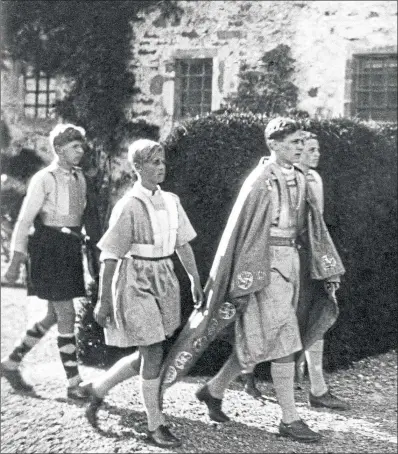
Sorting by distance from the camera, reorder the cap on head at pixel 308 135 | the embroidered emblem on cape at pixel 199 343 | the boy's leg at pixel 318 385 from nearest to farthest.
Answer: the embroidered emblem on cape at pixel 199 343 < the cap on head at pixel 308 135 < the boy's leg at pixel 318 385

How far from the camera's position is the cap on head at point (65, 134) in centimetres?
393

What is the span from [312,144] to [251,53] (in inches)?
23.9

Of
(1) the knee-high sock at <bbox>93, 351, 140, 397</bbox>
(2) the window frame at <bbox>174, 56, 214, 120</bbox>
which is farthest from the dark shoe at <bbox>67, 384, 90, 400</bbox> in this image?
(2) the window frame at <bbox>174, 56, 214, 120</bbox>

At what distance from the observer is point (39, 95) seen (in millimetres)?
4215

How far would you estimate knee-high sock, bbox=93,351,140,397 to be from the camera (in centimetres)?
388

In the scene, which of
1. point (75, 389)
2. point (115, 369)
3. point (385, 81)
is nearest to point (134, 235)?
point (115, 369)

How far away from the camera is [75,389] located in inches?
165

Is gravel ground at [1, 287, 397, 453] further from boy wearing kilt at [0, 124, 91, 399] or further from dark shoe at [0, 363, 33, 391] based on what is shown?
boy wearing kilt at [0, 124, 91, 399]

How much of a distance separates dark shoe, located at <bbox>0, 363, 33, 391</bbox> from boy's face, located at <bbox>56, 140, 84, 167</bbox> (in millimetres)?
1173

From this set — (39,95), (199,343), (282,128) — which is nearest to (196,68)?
(282,128)

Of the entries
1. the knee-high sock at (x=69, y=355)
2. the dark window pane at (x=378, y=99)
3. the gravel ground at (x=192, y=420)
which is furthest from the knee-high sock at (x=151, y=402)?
the dark window pane at (x=378, y=99)

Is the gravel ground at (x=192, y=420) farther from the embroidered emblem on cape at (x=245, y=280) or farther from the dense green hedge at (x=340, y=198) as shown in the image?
the embroidered emblem on cape at (x=245, y=280)

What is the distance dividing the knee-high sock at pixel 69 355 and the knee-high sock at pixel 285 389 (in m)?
1.02

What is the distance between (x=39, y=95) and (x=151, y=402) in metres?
1.62
